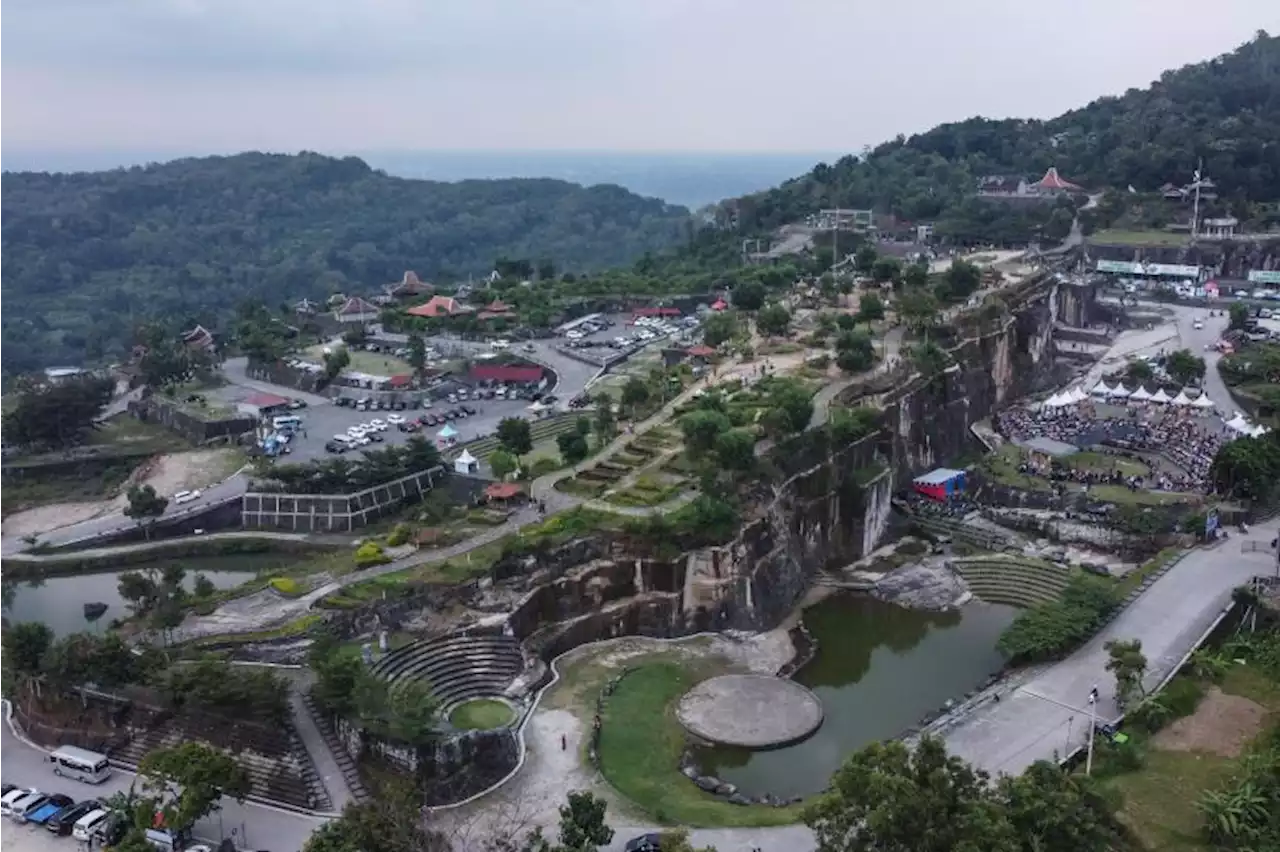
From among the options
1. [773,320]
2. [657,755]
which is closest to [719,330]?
[773,320]

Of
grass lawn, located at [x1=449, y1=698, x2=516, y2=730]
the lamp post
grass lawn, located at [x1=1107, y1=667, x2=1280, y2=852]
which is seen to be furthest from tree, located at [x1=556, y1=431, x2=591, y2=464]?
grass lawn, located at [x1=1107, y1=667, x2=1280, y2=852]

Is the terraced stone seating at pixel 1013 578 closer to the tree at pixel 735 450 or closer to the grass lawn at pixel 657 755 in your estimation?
the tree at pixel 735 450

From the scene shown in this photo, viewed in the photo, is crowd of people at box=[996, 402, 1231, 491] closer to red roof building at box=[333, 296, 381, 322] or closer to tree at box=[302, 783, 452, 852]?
tree at box=[302, 783, 452, 852]

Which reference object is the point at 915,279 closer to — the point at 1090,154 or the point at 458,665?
the point at 458,665

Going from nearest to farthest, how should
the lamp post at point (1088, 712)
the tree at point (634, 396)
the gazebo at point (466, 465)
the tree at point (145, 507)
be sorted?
the lamp post at point (1088, 712), the tree at point (145, 507), the gazebo at point (466, 465), the tree at point (634, 396)

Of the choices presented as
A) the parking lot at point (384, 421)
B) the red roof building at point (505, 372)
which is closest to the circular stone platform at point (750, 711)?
the parking lot at point (384, 421)
